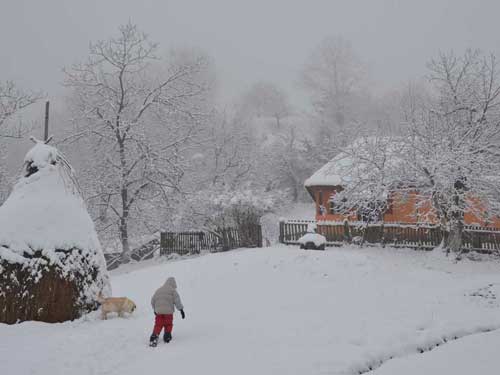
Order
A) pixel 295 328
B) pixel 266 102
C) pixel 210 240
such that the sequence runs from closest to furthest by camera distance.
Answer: pixel 295 328 → pixel 210 240 → pixel 266 102

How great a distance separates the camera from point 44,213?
31.2 ft

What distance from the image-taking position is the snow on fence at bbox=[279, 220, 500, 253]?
1720 centimetres

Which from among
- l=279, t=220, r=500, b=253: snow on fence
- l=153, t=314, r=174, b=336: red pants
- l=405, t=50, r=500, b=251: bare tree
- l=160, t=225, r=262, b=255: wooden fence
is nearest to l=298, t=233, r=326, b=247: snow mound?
l=279, t=220, r=500, b=253: snow on fence

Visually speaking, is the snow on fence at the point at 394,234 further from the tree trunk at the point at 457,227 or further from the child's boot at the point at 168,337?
the child's boot at the point at 168,337

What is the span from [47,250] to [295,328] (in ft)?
17.4

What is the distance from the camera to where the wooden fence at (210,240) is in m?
20.4

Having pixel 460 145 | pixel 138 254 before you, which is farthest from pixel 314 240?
pixel 138 254

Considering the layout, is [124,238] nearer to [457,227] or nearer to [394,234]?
[394,234]

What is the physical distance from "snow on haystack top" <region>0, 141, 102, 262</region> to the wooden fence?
1087cm

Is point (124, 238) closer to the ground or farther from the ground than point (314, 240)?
farther from the ground

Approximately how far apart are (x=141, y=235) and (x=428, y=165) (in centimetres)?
1481

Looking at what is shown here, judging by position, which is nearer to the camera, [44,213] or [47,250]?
[47,250]

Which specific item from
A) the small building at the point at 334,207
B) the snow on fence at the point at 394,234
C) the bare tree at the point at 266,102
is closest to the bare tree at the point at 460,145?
the snow on fence at the point at 394,234

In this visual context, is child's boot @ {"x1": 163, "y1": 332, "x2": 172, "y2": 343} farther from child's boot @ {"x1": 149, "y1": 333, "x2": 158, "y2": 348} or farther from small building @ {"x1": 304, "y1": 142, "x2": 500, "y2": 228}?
small building @ {"x1": 304, "y1": 142, "x2": 500, "y2": 228}
